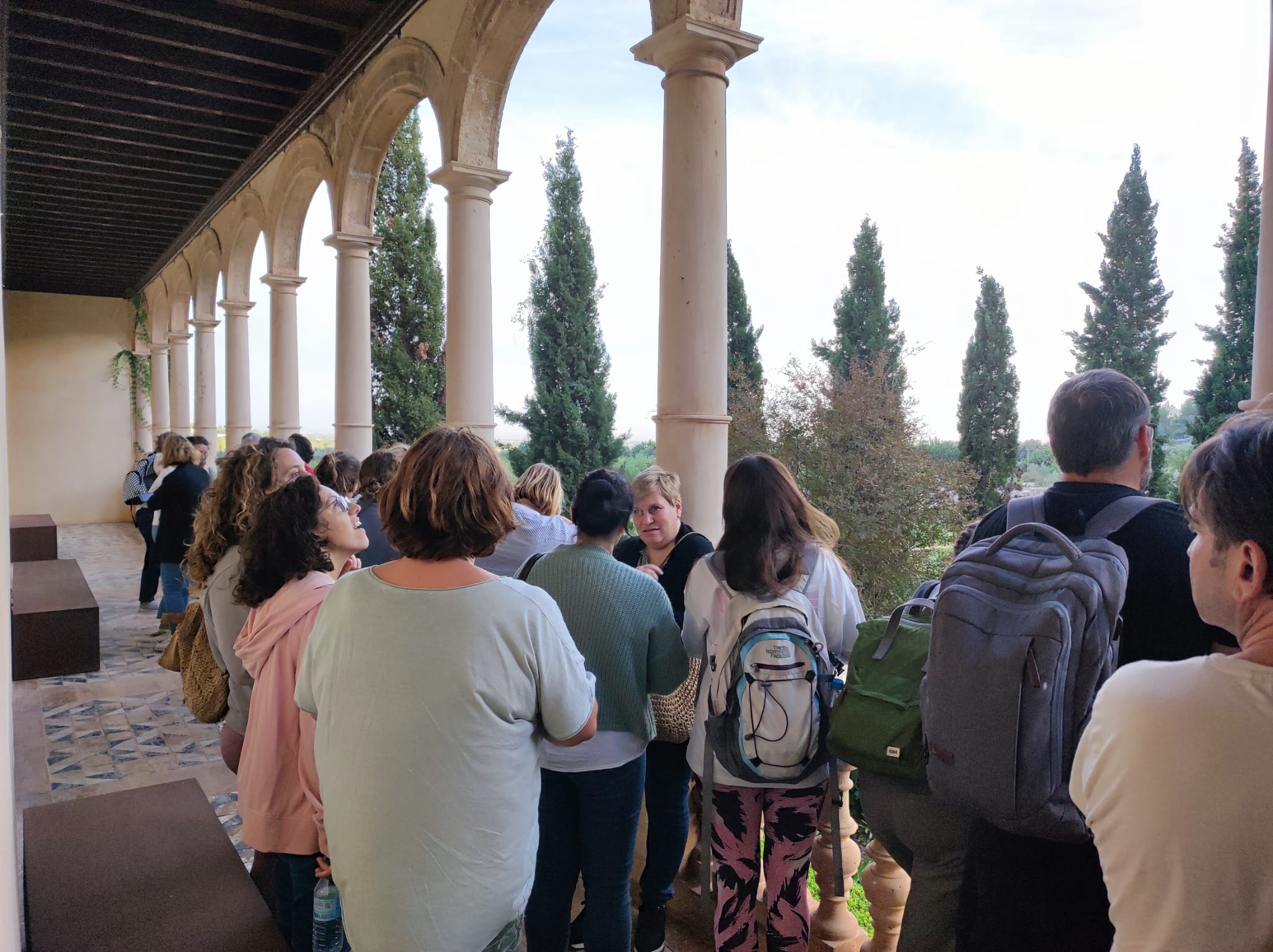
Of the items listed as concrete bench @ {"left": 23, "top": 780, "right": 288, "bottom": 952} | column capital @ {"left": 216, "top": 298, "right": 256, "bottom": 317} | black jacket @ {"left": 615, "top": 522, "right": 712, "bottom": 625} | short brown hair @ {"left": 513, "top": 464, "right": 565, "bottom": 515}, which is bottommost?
concrete bench @ {"left": 23, "top": 780, "right": 288, "bottom": 952}

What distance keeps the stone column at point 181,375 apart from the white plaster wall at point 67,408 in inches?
122

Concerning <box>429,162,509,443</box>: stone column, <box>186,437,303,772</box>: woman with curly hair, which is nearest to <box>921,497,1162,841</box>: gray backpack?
<box>186,437,303,772</box>: woman with curly hair

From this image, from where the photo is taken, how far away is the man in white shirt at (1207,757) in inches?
34.5

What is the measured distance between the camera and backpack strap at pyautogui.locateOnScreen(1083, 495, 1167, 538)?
1553 millimetres

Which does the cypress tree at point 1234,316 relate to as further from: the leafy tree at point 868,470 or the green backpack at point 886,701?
the green backpack at point 886,701

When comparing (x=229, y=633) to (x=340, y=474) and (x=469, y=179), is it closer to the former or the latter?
(x=340, y=474)

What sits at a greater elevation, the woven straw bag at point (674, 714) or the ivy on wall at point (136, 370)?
the ivy on wall at point (136, 370)

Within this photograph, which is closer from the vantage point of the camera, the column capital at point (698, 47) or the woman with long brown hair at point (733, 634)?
the woman with long brown hair at point (733, 634)

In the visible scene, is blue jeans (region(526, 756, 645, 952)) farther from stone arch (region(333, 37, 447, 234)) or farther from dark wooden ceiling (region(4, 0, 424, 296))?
dark wooden ceiling (region(4, 0, 424, 296))

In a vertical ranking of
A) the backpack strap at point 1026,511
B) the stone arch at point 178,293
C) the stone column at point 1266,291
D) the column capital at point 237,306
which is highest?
the stone arch at point 178,293

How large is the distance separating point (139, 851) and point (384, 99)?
6.31m

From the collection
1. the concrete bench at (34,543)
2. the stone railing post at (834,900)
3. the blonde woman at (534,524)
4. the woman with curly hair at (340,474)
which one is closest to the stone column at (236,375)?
the concrete bench at (34,543)

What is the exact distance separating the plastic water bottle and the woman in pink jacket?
0.06m

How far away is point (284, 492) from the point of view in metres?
2.22
